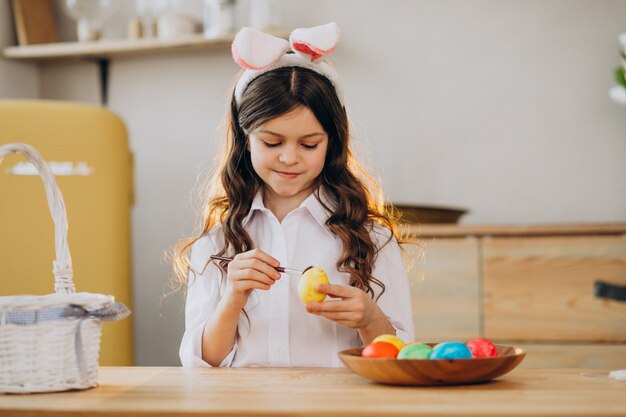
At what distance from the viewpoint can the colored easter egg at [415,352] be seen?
1.14m

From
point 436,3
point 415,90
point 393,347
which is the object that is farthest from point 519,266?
point 393,347

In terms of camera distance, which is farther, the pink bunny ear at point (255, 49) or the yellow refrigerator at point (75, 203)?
the yellow refrigerator at point (75, 203)

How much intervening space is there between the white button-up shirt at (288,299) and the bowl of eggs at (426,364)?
500 millimetres

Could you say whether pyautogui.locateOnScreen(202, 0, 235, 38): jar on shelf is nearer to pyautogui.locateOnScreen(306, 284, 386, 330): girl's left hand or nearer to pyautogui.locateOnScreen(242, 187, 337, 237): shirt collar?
pyautogui.locateOnScreen(242, 187, 337, 237): shirt collar

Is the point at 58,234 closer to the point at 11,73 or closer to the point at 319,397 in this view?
the point at 319,397

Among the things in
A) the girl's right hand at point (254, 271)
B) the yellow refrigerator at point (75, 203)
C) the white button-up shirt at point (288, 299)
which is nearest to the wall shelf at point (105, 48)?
the yellow refrigerator at point (75, 203)

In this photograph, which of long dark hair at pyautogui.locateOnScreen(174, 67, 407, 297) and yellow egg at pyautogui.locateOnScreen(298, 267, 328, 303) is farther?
long dark hair at pyautogui.locateOnScreen(174, 67, 407, 297)

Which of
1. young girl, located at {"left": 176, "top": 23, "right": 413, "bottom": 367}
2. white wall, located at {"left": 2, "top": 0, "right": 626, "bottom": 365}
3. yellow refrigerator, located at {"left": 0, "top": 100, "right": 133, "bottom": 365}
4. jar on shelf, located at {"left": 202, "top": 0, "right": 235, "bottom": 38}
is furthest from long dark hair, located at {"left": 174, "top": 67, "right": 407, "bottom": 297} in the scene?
jar on shelf, located at {"left": 202, "top": 0, "right": 235, "bottom": 38}

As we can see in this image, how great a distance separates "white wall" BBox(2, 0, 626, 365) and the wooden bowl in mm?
1953

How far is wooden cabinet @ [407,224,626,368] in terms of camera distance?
8.13 feet

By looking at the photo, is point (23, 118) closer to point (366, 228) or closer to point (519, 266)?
point (366, 228)

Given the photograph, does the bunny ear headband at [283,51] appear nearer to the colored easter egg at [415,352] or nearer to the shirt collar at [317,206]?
the shirt collar at [317,206]

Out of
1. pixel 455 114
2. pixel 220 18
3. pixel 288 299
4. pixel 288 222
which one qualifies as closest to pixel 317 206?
pixel 288 222

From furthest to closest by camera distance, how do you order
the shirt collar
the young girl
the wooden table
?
the shirt collar < the young girl < the wooden table
